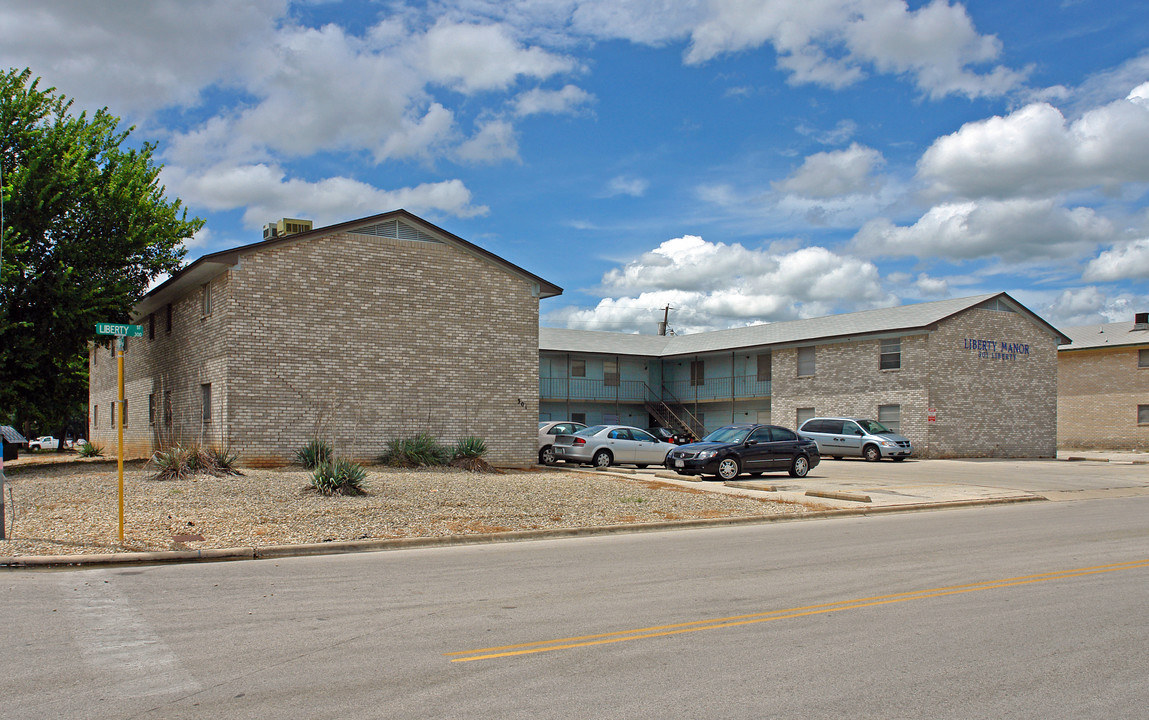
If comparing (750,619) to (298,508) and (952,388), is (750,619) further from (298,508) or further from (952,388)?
(952,388)

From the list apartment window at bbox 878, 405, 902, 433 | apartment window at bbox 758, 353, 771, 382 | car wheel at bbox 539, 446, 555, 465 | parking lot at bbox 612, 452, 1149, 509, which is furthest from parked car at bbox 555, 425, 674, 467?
apartment window at bbox 758, 353, 771, 382

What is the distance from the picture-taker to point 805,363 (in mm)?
40156

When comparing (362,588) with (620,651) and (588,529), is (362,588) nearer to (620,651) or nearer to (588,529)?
(620,651)

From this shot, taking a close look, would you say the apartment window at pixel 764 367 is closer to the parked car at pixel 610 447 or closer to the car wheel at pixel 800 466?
the parked car at pixel 610 447

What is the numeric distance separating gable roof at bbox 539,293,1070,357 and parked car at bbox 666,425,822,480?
566 inches

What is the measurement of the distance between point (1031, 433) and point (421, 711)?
3922 centimetres

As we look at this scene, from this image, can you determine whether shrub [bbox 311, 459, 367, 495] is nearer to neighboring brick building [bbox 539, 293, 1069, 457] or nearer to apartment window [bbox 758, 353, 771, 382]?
neighboring brick building [bbox 539, 293, 1069, 457]

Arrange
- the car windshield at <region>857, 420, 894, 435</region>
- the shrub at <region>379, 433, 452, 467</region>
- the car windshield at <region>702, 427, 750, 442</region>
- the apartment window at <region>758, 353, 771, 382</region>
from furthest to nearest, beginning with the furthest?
the apartment window at <region>758, 353, 771, 382</region>
the car windshield at <region>857, 420, 894, 435</region>
the car windshield at <region>702, 427, 750, 442</region>
the shrub at <region>379, 433, 452, 467</region>

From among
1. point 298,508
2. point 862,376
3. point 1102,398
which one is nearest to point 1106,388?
point 1102,398

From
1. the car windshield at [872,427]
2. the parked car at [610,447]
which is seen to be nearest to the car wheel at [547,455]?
the parked car at [610,447]

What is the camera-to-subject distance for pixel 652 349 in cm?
4812

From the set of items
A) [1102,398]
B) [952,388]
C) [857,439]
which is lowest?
[857,439]

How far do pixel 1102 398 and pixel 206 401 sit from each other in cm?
4500

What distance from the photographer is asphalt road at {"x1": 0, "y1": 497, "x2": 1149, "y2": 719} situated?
5.14 m
